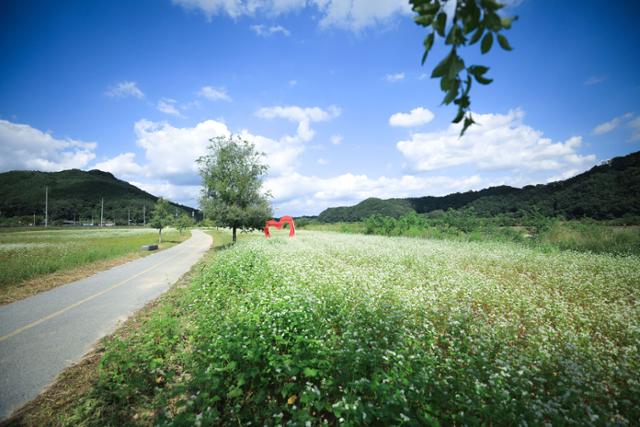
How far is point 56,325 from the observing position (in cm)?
710

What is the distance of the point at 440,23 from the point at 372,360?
4.00 m

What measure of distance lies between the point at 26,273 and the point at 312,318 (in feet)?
54.2

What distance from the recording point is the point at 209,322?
5887 mm

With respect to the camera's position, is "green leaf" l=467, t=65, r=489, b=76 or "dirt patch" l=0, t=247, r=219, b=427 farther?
"dirt patch" l=0, t=247, r=219, b=427

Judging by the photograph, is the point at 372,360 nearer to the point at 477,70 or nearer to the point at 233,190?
the point at 477,70

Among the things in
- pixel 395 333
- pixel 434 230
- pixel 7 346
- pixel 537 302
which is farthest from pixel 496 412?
pixel 434 230

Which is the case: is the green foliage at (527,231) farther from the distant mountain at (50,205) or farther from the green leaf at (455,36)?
the distant mountain at (50,205)

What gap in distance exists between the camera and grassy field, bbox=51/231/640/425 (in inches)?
124

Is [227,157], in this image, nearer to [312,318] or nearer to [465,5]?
[312,318]

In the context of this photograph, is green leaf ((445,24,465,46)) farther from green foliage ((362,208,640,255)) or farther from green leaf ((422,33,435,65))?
green foliage ((362,208,640,255))

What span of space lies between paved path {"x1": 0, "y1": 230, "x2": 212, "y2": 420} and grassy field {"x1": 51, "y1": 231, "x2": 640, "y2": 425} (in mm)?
1001

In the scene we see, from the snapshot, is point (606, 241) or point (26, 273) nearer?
point (26, 273)

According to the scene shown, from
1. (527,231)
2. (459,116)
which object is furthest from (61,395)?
(527,231)

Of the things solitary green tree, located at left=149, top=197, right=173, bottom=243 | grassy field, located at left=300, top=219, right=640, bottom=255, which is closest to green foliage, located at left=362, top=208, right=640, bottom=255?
grassy field, located at left=300, top=219, right=640, bottom=255
